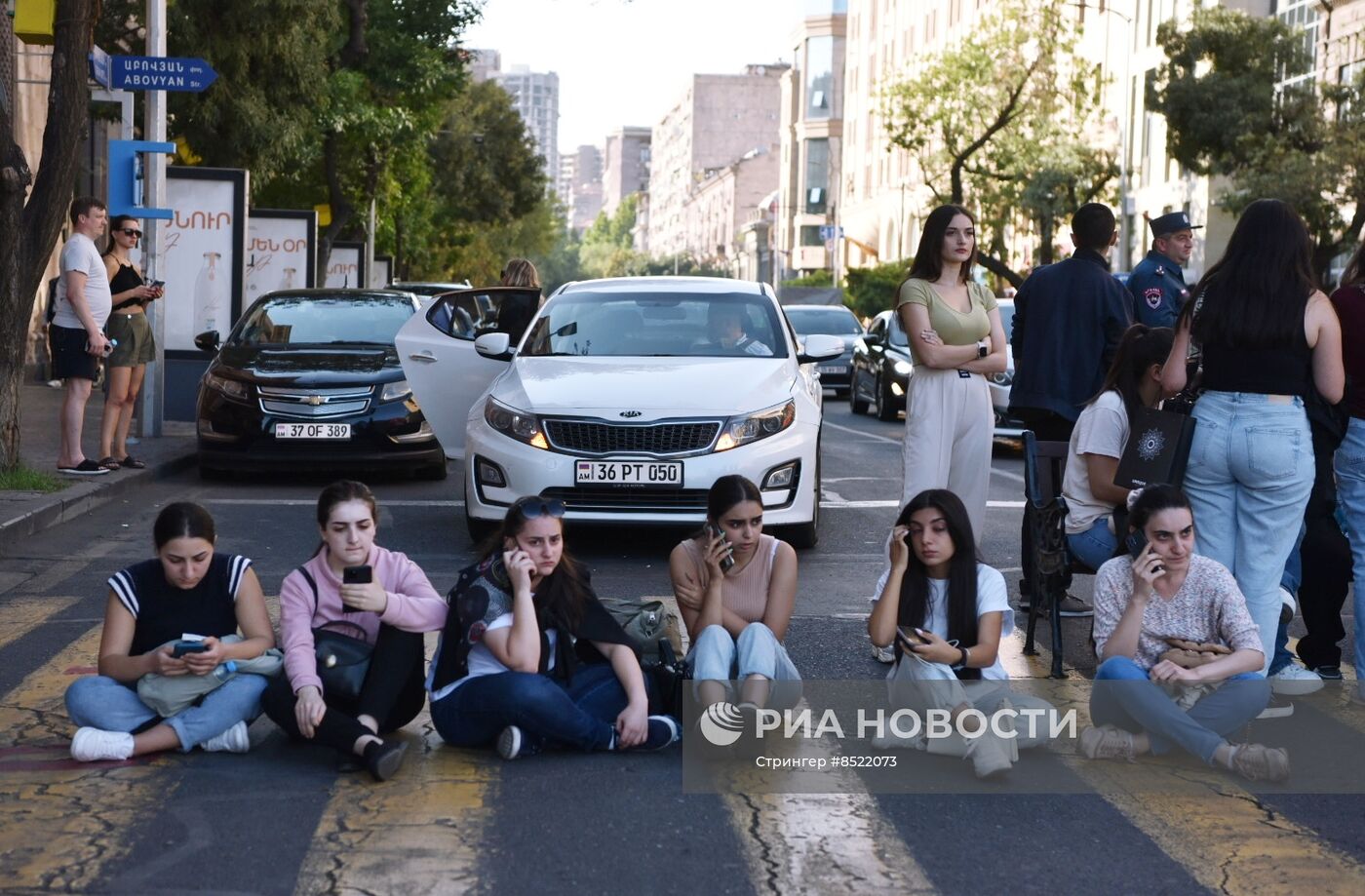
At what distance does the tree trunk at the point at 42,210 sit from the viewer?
40.3ft

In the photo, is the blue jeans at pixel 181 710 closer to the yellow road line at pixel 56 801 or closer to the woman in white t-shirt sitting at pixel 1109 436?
the yellow road line at pixel 56 801

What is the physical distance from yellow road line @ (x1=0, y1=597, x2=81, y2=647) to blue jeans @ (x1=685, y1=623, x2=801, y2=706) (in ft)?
10.4

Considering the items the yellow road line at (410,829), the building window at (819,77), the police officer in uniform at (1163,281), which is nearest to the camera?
the yellow road line at (410,829)

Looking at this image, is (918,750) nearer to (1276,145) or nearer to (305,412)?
(305,412)

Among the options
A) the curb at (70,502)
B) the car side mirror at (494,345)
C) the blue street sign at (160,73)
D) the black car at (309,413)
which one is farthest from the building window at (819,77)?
the car side mirror at (494,345)

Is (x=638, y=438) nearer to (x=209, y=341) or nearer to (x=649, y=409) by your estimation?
(x=649, y=409)

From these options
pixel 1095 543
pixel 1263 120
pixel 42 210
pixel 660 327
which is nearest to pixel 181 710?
pixel 1095 543

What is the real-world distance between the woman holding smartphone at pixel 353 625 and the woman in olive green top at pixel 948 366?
9.38 feet

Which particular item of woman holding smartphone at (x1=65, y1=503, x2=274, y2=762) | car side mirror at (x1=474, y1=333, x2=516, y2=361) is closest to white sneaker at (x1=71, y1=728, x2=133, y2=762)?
woman holding smartphone at (x1=65, y1=503, x2=274, y2=762)

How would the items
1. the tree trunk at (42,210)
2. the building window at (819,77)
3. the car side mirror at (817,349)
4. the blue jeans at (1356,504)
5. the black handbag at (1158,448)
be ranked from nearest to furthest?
the black handbag at (1158,448) → the blue jeans at (1356,504) → the car side mirror at (817,349) → the tree trunk at (42,210) → the building window at (819,77)

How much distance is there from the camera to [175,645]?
18.6 ft

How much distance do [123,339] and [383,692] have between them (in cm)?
871

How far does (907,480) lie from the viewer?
817 cm

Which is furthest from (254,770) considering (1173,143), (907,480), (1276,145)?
(1173,143)
